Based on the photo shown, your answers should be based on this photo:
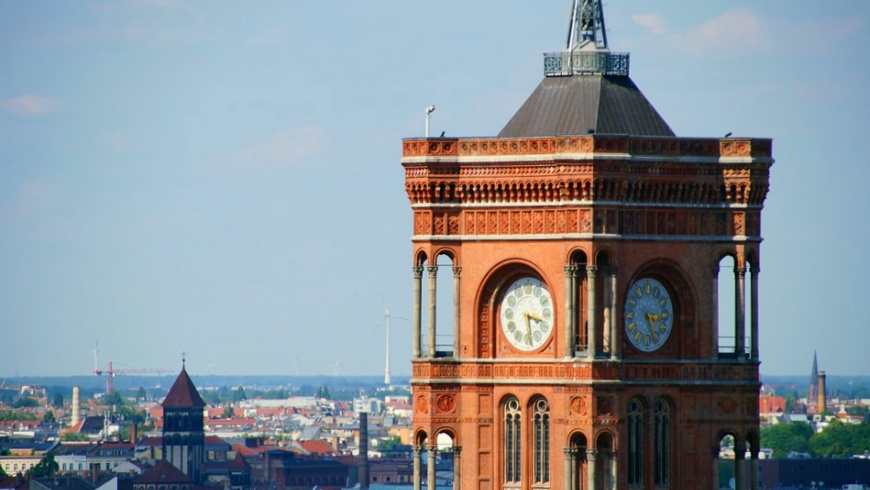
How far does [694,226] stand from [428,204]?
17.6ft

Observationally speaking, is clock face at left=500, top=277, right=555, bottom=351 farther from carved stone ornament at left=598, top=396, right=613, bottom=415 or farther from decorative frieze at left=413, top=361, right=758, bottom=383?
carved stone ornament at left=598, top=396, right=613, bottom=415

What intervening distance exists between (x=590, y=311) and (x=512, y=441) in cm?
339

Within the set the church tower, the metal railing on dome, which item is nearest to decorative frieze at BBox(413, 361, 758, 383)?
the church tower

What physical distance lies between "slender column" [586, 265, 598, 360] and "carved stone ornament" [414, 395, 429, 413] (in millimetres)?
3975

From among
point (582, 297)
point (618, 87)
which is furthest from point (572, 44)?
point (582, 297)

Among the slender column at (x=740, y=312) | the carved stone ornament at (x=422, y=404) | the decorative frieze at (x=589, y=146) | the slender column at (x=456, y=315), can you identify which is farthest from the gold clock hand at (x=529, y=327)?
the slender column at (x=740, y=312)

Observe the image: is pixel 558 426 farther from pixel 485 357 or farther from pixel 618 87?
pixel 618 87

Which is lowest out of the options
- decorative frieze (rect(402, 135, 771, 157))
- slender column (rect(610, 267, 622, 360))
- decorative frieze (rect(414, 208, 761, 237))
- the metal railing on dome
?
slender column (rect(610, 267, 622, 360))

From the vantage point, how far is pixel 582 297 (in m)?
56.3

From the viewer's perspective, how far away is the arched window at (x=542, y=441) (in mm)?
56938

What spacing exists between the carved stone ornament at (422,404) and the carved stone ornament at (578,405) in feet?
11.5

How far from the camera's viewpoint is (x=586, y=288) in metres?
56.3

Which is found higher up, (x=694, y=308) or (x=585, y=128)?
(x=585, y=128)

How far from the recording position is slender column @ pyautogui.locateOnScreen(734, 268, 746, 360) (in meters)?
57.4
